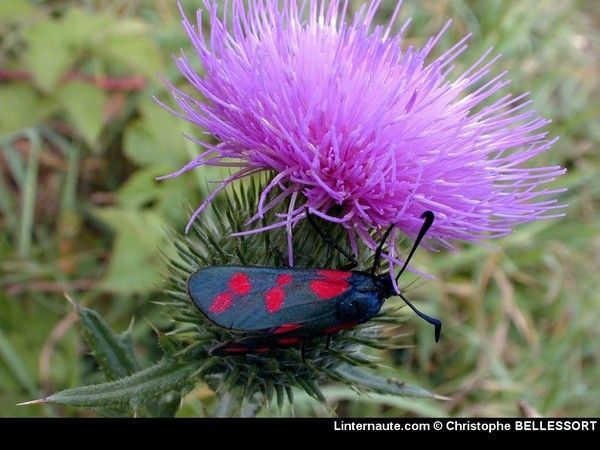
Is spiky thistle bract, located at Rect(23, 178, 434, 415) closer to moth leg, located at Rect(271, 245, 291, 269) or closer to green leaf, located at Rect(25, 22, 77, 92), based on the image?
moth leg, located at Rect(271, 245, 291, 269)

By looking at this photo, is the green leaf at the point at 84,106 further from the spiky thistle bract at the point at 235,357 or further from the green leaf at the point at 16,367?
the spiky thistle bract at the point at 235,357

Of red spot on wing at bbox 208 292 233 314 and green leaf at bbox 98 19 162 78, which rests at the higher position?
green leaf at bbox 98 19 162 78

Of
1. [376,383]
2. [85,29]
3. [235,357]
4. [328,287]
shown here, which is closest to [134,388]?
[235,357]

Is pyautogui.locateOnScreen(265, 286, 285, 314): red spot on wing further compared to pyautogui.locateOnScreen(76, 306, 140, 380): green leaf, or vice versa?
pyautogui.locateOnScreen(76, 306, 140, 380): green leaf

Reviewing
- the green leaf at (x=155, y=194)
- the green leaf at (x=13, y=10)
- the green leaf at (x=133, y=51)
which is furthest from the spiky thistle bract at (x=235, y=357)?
the green leaf at (x=13, y=10)

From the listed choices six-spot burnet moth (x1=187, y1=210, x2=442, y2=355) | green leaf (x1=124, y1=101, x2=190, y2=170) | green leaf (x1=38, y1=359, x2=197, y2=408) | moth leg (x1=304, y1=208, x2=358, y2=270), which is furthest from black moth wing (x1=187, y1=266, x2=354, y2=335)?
green leaf (x1=124, y1=101, x2=190, y2=170)
